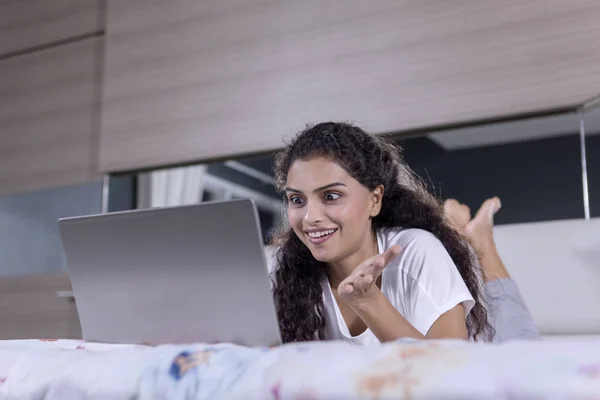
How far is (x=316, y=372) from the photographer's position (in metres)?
0.71

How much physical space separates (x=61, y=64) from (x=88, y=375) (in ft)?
9.87

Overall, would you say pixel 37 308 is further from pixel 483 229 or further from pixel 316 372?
pixel 316 372

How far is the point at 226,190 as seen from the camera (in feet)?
9.95

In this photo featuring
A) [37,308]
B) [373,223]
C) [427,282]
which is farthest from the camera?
[37,308]

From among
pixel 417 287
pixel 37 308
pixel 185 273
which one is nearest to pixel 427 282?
pixel 417 287

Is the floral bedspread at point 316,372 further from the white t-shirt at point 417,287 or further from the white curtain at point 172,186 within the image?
the white curtain at point 172,186

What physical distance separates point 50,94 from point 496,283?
2.43m

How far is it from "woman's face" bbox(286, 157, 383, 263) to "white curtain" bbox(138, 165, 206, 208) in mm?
1438

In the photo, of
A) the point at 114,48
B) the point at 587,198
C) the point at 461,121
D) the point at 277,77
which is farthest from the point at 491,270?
the point at 114,48

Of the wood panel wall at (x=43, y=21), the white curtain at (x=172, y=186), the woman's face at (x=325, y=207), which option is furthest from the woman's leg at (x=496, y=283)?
the wood panel wall at (x=43, y=21)

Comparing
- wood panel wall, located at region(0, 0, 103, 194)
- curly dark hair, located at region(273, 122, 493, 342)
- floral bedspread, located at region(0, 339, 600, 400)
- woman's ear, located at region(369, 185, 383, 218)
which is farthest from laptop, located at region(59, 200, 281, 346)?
wood panel wall, located at region(0, 0, 103, 194)

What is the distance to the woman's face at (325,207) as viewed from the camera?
5.39 ft

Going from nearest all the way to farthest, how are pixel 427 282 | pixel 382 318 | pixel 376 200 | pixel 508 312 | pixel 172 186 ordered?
pixel 382 318
pixel 427 282
pixel 376 200
pixel 508 312
pixel 172 186

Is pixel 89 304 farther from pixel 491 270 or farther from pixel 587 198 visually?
pixel 587 198
